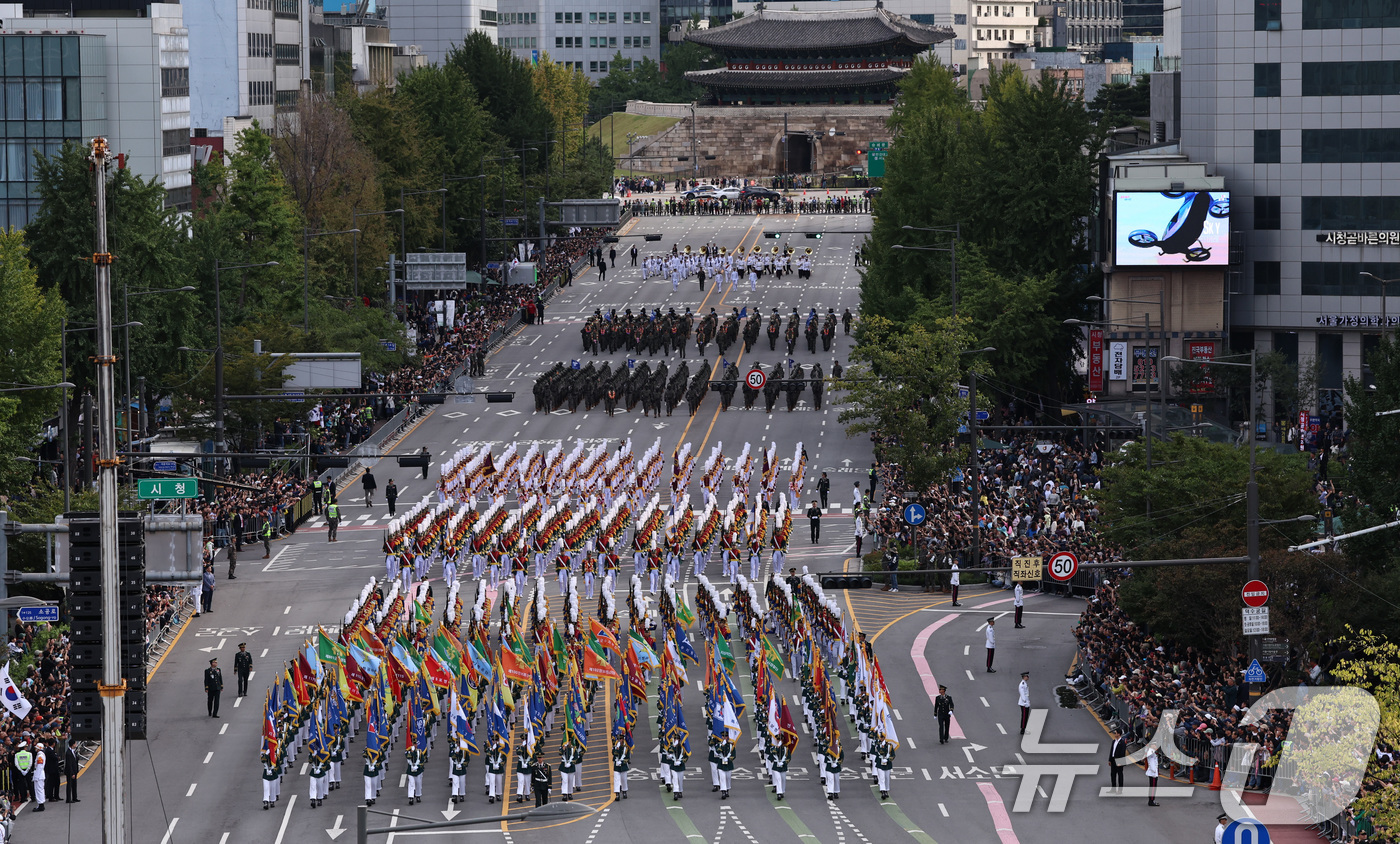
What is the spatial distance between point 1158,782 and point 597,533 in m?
21.7

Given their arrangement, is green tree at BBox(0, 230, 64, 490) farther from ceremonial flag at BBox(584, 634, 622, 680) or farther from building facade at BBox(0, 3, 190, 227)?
ceremonial flag at BBox(584, 634, 622, 680)

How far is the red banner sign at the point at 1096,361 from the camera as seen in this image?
74.9 meters

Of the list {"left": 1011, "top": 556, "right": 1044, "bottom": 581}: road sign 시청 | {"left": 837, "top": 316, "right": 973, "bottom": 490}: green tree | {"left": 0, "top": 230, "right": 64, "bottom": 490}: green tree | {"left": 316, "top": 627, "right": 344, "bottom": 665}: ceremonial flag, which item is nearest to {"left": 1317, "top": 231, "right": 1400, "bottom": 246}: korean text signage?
{"left": 837, "top": 316, "right": 973, "bottom": 490}: green tree

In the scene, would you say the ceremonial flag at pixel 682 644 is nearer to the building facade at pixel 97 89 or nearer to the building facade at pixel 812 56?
the building facade at pixel 97 89

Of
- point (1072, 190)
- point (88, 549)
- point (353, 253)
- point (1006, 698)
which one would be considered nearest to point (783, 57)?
point (353, 253)

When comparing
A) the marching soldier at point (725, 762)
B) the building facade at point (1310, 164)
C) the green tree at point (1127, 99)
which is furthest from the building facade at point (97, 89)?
the green tree at point (1127, 99)

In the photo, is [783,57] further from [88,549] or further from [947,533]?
[88,549]

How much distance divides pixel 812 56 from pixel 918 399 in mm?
122613

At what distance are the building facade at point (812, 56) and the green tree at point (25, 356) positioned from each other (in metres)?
125

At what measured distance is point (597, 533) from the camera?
57.2 meters

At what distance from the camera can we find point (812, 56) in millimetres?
186750

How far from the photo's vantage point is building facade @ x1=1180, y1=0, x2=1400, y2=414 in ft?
247

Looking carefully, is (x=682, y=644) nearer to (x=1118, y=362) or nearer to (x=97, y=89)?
(x=1118, y=362)

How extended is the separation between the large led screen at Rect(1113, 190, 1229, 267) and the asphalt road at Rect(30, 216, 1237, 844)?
15181mm
